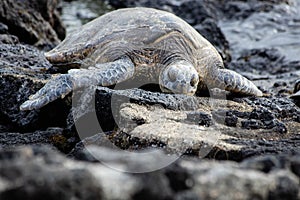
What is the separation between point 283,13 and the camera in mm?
14836

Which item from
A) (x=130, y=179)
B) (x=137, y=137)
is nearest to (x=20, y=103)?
(x=137, y=137)

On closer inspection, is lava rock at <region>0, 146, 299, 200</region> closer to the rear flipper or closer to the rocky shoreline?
the rocky shoreline

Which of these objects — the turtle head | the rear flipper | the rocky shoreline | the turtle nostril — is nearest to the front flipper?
the rocky shoreline

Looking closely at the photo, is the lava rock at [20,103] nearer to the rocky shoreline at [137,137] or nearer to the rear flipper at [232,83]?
the rocky shoreline at [137,137]

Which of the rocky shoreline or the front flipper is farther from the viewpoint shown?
the front flipper

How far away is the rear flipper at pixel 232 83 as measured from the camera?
215 inches

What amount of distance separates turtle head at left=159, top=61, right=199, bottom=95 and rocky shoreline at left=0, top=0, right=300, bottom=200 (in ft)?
0.51

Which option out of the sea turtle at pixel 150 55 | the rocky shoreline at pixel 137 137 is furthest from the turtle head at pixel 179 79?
the rocky shoreline at pixel 137 137

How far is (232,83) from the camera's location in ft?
17.9

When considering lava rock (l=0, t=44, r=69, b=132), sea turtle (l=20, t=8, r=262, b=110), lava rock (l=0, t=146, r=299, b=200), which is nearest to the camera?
lava rock (l=0, t=146, r=299, b=200)

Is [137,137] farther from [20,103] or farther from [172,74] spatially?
[20,103]

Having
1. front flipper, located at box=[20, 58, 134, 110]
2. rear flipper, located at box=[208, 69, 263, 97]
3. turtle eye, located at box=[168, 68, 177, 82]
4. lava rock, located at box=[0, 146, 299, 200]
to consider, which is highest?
lava rock, located at box=[0, 146, 299, 200]

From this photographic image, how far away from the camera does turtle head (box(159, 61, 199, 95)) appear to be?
16.2ft

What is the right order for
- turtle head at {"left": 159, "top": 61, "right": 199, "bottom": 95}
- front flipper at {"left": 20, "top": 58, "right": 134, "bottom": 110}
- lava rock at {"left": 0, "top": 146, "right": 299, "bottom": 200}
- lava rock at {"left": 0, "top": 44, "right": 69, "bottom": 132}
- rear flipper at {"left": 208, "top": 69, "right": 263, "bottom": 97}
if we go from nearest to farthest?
lava rock at {"left": 0, "top": 146, "right": 299, "bottom": 200}, front flipper at {"left": 20, "top": 58, "right": 134, "bottom": 110}, lava rock at {"left": 0, "top": 44, "right": 69, "bottom": 132}, turtle head at {"left": 159, "top": 61, "right": 199, "bottom": 95}, rear flipper at {"left": 208, "top": 69, "right": 263, "bottom": 97}
